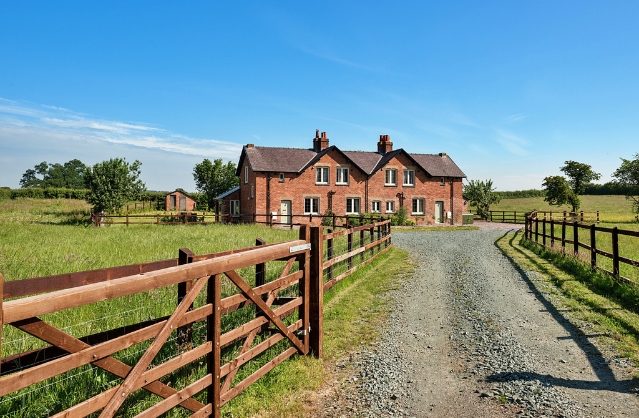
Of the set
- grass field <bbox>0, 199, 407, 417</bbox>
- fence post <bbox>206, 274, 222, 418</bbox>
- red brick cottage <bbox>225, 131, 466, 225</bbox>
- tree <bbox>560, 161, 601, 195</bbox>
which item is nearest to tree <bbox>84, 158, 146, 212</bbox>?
red brick cottage <bbox>225, 131, 466, 225</bbox>

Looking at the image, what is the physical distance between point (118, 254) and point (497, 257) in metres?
14.3

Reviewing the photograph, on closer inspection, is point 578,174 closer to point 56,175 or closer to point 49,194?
point 49,194

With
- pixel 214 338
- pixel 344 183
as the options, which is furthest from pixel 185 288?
pixel 344 183

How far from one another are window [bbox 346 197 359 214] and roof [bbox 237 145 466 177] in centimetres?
286

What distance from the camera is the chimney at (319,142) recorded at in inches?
1641

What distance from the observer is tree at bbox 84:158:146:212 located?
39188 millimetres

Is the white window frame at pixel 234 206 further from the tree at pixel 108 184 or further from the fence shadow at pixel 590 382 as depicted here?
the fence shadow at pixel 590 382

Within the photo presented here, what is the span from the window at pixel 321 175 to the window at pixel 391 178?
634cm

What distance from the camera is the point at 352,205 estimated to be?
40.2 m

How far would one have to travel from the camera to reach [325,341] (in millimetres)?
6770

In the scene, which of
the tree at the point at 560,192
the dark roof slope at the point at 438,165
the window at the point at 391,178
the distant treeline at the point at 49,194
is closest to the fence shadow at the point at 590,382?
the window at the point at 391,178

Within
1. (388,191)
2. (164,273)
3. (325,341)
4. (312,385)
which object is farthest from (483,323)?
(388,191)

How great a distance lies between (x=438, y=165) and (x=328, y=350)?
134ft

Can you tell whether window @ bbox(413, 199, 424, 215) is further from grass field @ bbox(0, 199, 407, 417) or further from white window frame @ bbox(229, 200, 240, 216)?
grass field @ bbox(0, 199, 407, 417)
